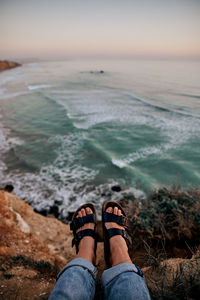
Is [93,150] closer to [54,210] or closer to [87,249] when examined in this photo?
[54,210]

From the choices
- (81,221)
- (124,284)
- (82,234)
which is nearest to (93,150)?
(81,221)

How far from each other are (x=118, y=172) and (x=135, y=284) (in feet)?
14.7

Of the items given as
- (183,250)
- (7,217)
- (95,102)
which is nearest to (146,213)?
(183,250)

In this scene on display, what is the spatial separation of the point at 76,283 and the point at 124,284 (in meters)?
0.37

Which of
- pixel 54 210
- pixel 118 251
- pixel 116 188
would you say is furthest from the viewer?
pixel 116 188

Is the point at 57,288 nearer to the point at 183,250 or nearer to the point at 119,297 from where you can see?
the point at 119,297

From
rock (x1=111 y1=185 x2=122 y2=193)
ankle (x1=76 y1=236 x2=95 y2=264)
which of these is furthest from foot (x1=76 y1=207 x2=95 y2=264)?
rock (x1=111 y1=185 x2=122 y2=193)

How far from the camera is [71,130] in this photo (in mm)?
8945

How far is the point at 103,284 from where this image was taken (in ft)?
4.58

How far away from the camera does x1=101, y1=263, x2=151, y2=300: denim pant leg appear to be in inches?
47.2

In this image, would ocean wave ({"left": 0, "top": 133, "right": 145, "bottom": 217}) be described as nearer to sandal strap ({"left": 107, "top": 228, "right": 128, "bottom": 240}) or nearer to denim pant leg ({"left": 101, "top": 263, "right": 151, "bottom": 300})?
sandal strap ({"left": 107, "top": 228, "right": 128, "bottom": 240})

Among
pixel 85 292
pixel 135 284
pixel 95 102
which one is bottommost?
pixel 85 292

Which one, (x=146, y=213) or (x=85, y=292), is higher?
(x=85, y=292)

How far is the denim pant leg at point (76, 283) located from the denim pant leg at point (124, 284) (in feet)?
0.42
